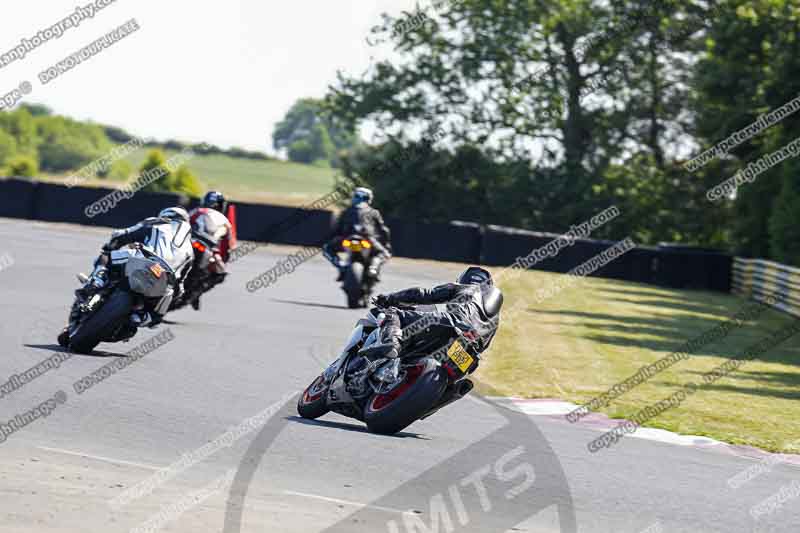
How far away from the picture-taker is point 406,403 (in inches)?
394

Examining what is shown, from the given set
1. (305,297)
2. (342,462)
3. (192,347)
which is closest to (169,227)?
(192,347)

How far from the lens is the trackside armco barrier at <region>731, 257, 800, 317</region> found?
100 ft

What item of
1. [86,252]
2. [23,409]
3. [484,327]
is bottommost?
[86,252]

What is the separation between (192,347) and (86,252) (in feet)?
51.7

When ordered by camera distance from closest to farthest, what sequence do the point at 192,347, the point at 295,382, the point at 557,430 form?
the point at 557,430 < the point at 295,382 < the point at 192,347

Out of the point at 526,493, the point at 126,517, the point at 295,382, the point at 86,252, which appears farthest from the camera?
the point at 86,252

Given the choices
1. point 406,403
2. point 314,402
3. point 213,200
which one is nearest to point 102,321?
point 314,402

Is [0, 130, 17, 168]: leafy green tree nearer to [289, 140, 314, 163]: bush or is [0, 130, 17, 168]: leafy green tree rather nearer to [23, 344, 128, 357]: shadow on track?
[289, 140, 314, 163]: bush

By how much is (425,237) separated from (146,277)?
28.9m

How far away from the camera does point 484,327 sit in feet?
33.7

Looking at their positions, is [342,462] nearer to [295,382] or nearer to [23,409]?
[23,409]

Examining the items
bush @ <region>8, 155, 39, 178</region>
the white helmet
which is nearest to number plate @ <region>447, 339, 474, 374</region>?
the white helmet

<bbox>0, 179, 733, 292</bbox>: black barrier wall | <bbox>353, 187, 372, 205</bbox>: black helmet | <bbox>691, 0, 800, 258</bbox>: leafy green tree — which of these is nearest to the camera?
<bbox>353, 187, 372, 205</bbox>: black helmet

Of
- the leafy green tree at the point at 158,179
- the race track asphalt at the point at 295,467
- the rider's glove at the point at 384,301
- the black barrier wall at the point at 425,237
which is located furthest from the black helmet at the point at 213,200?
the leafy green tree at the point at 158,179
